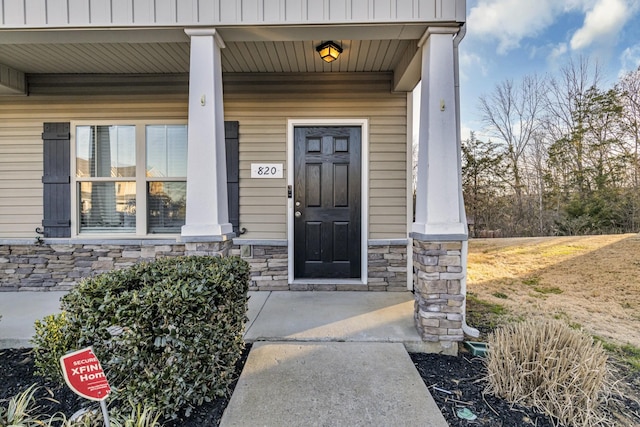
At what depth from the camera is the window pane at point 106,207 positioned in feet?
12.8

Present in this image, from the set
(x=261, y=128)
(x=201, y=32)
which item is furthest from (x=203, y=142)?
(x=261, y=128)

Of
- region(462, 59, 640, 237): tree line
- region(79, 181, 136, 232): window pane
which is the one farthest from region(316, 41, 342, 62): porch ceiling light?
region(462, 59, 640, 237): tree line

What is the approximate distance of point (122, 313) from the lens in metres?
1.56

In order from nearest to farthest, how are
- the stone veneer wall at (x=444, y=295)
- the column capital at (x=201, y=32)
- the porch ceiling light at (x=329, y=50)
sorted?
the stone veneer wall at (x=444, y=295) < the column capital at (x=201, y=32) < the porch ceiling light at (x=329, y=50)

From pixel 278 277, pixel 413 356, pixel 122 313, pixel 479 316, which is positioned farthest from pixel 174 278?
pixel 479 316

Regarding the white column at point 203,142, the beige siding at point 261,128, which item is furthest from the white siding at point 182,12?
the beige siding at point 261,128

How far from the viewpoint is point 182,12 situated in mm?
2518

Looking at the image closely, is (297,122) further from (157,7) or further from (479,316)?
(479,316)

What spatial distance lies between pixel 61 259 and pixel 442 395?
4460 millimetres

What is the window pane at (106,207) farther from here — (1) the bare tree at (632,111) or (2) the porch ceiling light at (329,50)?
(1) the bare tree at (632,111)

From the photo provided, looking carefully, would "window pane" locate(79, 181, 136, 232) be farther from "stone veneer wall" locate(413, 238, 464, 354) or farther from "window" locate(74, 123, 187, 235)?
"stone veneer wall" locate(413, 238, 464, 354)

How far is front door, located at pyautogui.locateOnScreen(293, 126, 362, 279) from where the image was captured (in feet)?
12.6

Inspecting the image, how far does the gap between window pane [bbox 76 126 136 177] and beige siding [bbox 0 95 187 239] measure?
17 cm

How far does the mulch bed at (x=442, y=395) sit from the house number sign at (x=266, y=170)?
211cm
